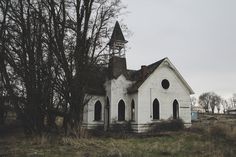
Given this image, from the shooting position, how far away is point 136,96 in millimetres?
29953

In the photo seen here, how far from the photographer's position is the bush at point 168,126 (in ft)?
95.6

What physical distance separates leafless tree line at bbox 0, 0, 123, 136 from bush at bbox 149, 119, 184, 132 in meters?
9.59

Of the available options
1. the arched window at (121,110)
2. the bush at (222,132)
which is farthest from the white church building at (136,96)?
the bush at (222,132)

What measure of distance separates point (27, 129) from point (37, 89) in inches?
129

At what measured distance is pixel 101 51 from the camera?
23.2 m

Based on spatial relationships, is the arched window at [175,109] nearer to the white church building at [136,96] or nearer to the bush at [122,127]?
the white church building at [136,96]

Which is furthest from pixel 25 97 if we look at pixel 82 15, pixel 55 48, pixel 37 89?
pixel 82 15

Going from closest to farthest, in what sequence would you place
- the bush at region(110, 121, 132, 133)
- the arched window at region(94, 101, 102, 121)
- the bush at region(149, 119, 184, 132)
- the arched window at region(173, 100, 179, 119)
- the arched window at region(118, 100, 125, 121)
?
1. the bush at region(149, 119, 184, 132)
2. the bush at region(110, 121, 132, 133)
3. the arched window at region(118, 100, 125, 121)
4. the arched window at region(94, 101, 102, 121)
5. the arched window at region(173, 100, 179, 119)

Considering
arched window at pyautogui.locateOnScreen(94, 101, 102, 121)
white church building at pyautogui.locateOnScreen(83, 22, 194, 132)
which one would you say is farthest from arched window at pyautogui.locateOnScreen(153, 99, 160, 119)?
arched window at pyautogui.locateOnScreen(94, 101, 102, 121)

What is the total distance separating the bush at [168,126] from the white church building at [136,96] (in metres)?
0.67

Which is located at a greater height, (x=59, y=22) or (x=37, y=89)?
(x=59, y=22)

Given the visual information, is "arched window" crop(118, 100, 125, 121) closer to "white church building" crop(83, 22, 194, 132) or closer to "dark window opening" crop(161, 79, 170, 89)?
"white church building" crop(83, 22, 194, 132)

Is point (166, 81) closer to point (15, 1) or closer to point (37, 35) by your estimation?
point (37, 35)

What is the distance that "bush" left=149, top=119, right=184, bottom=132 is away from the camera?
29.1 m
